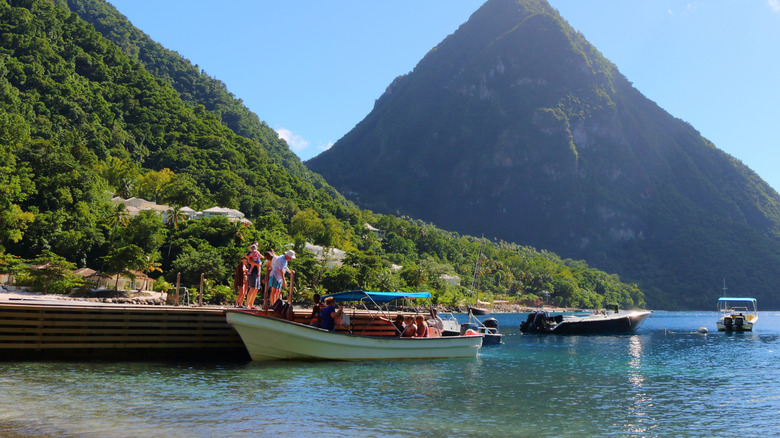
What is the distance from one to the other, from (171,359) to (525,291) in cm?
17533

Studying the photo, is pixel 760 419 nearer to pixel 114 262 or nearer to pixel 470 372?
pixel 470 372

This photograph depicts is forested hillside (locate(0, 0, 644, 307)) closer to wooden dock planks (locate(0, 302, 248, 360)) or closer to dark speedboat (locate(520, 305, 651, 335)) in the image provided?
dark speedboat (locate(520, 305, 651, 335))

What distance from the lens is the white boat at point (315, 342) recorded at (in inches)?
893

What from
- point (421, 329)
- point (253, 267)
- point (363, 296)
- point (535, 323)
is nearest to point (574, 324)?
point (535, 323)

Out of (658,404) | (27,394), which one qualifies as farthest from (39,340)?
(658,404)

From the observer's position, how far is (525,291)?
188875 mm

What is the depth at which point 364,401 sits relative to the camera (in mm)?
16938

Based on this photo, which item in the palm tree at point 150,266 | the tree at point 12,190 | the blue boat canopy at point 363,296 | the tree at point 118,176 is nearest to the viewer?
the blue boat canopy at point 363,296

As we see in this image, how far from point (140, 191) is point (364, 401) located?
110516 millimetres

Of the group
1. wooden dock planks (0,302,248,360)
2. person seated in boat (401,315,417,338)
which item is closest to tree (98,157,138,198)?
wooden dock planks (0,302,248,360)

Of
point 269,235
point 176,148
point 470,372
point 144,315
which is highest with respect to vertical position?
point 176,148

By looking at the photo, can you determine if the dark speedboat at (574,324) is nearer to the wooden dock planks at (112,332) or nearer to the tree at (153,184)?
the wooden dock planks at (112,332)

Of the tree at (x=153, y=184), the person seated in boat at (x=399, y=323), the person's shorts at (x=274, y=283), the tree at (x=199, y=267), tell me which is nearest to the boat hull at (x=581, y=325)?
the tree at (x=199, y=267)

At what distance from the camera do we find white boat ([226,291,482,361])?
74.4 ft
